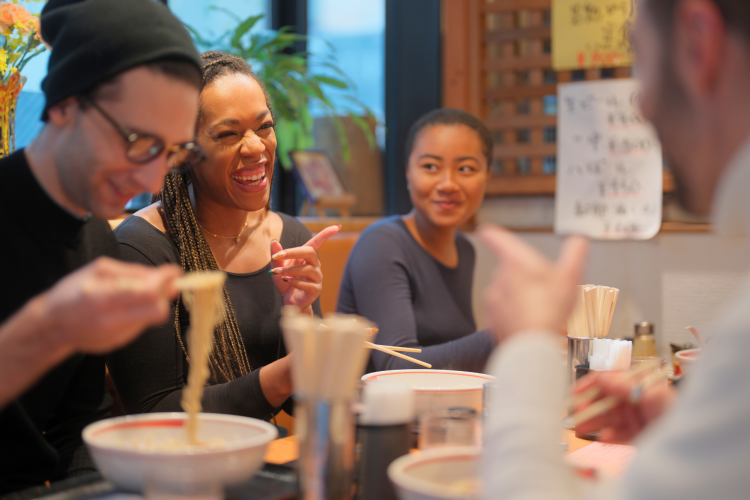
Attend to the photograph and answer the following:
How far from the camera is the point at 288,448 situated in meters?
1.07

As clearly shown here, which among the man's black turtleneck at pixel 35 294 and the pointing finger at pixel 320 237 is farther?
the pointing finger at pixel 320 237

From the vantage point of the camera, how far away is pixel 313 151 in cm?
302

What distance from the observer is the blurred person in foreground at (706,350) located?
56 centimetres

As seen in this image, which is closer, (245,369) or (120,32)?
(120,32)

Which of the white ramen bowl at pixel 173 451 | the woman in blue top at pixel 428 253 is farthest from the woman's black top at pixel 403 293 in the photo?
the white ramen bowl at pixel 173 451

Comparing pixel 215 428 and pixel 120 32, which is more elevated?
pixel 120 32

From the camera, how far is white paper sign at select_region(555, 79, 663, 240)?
263 centimetres

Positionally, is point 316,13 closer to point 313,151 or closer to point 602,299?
point 313,151

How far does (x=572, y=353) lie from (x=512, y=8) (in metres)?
1.91

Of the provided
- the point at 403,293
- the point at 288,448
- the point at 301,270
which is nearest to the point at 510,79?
the point at 403,293

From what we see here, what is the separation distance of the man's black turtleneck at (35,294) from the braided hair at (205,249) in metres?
0.28

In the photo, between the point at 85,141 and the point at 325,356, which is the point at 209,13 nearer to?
the point at 85,141

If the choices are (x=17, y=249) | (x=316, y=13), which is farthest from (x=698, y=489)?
(x=316, y=13)

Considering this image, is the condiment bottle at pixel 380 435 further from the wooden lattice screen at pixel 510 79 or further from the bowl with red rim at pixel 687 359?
the wooden lattice screen at pixel 510 79
